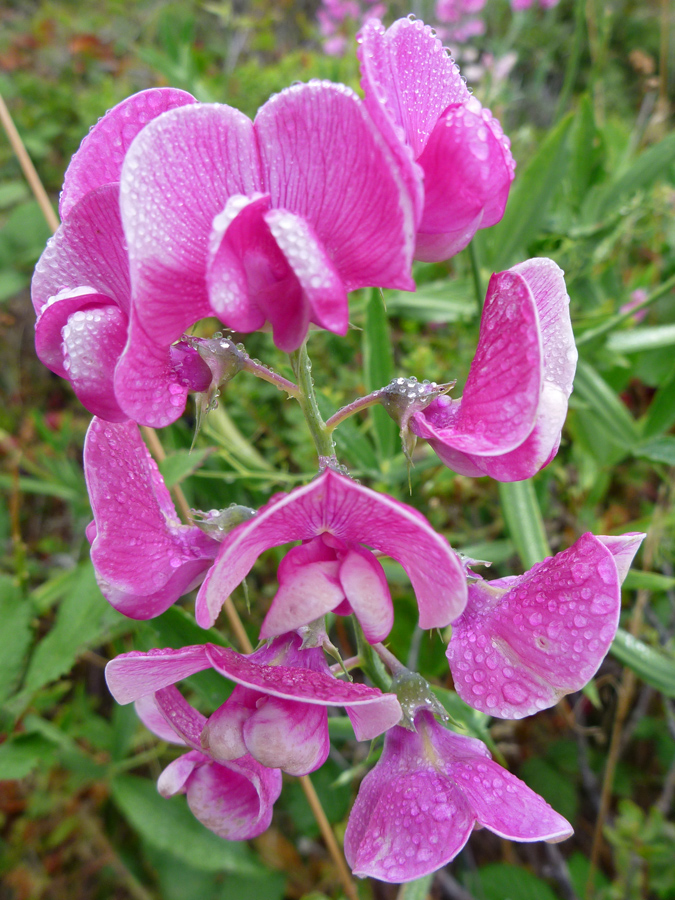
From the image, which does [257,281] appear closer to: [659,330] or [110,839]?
[659,330]

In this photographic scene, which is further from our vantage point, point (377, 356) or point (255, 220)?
point (377, 356)

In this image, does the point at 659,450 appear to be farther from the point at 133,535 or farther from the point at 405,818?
the point at 133,535

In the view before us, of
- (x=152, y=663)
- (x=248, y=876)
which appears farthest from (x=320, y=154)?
(x=248, y=876)

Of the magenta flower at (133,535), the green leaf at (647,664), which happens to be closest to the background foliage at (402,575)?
the green leaf at (647,664)

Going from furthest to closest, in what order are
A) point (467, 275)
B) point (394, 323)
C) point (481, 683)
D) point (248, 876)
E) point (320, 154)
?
point (394, 323) → point (467, 275) → point (248, 876) → point (481, 683) → point (320, 154)

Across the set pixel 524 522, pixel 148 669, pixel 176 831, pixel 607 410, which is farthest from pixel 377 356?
pixel 176 831

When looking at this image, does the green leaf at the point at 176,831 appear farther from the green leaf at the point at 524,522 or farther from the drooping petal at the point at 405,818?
the green leaf at the point at 524,522

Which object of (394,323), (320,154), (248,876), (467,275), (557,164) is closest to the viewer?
(320,154)

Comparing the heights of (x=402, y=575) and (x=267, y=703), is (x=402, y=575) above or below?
below
